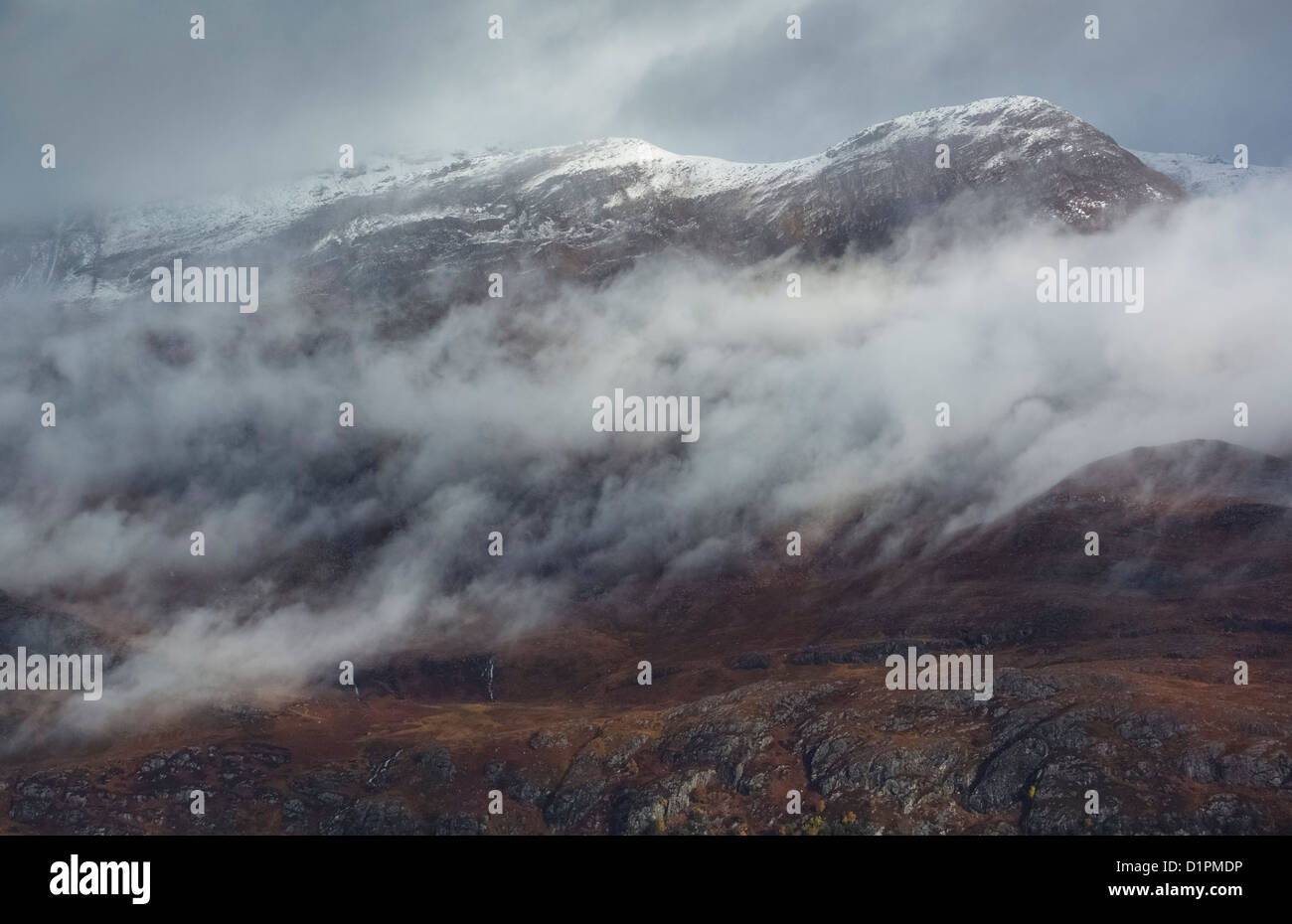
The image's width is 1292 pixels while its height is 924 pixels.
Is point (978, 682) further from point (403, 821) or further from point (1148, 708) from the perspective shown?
point (403, 821)

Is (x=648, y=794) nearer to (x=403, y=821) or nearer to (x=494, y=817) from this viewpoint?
(x=494, y=817)

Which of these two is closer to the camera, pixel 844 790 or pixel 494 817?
pixel 844 790

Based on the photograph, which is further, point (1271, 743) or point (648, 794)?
point (648, 794)

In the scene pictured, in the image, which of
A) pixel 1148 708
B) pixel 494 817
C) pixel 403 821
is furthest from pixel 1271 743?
pixel 403 821
